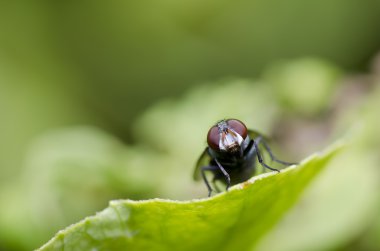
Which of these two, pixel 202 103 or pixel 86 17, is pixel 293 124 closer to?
pixel 202 103

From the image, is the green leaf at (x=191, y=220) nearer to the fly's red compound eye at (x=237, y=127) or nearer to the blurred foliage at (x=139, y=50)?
the fly's red compound eye at (x=237, y=127)

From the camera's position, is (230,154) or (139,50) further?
(139,50)

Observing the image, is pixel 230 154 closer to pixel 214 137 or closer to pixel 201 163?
pixel 214 137

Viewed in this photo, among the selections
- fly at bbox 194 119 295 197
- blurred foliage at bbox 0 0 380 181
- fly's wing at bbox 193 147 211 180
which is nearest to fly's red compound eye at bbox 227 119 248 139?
fly at bbox 194 119 295 197

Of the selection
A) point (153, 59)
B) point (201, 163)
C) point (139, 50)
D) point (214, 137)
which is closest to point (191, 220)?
point (214, 137)

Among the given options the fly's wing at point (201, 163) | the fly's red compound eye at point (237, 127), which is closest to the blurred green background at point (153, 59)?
the fly's wing at point (201, 163)

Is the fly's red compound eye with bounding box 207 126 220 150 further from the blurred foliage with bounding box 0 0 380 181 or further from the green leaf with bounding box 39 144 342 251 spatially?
the blurred foliage with bounding box 0 0 380 181
